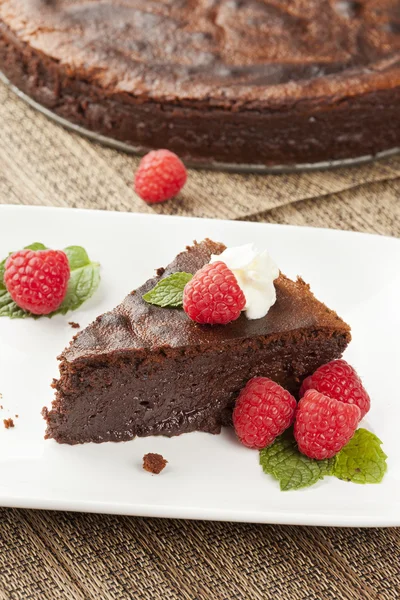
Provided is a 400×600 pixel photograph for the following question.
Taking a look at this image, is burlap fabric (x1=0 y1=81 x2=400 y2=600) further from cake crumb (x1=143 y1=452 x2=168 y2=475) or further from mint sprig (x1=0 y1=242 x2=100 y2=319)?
mint sprig (x1=0 y1=242 x2=100 y2=319)

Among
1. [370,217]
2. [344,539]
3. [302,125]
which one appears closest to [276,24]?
[302,125]

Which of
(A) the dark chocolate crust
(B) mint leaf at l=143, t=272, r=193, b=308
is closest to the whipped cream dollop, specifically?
(B) mint leaf at l=143, t=272, r=193, b=308

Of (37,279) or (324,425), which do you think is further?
(37,279)

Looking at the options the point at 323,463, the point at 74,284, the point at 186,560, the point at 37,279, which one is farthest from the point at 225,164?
the point at 186,560

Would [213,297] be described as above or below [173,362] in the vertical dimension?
above

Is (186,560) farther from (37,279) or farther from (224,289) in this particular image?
(37,279)

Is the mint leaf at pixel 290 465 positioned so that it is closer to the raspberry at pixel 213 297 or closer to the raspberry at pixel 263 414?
the raspberry at pixel 263 414
